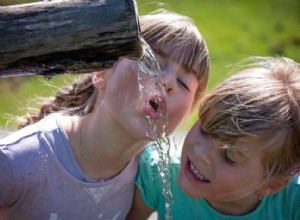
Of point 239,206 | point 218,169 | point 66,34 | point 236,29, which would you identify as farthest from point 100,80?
point 236,29

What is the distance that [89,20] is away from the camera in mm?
1755

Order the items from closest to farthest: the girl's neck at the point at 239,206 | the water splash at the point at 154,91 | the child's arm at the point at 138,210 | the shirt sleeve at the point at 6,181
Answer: the water splash at the point at 154,91
the shirt sleeve at the point at 6,181
the girl's neck at the point at 239,206
the child's arm at the point at 138,210

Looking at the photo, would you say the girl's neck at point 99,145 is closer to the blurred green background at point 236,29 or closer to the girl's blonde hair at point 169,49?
the girl's blonde hair at point 169,49

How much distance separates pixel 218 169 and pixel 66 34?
2.77ft

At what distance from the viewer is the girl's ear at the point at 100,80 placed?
2.55m

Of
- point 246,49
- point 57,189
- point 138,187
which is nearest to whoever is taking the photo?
point 57,189

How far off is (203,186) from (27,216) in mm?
649

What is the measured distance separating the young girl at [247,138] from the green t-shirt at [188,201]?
105 millimetres

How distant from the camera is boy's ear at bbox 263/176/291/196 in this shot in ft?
7.98

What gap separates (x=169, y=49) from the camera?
8.16 ft

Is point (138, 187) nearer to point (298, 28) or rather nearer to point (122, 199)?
point (122, 199)

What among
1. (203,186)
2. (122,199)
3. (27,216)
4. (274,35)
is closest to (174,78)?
(203,186)

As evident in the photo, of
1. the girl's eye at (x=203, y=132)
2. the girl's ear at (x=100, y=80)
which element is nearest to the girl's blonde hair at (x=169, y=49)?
the girl's ear at (x=100, y=80)

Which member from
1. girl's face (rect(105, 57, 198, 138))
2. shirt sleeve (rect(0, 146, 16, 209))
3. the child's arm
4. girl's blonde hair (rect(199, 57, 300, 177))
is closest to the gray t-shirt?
shirt sleeve (rect(0, 146, 16, 209))
